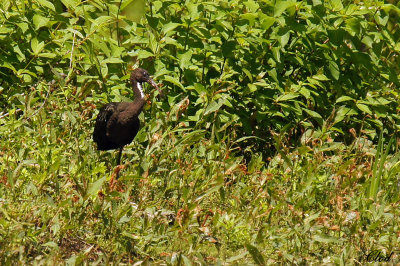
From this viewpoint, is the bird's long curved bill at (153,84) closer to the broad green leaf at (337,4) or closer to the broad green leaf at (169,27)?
the broad green leaf at (169,27)

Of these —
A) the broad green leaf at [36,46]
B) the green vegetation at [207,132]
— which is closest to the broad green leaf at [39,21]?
the green vegetation at [207,132]

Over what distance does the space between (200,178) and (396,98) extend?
2.95 meters

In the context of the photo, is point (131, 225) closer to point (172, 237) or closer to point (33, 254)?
point (172, 237)

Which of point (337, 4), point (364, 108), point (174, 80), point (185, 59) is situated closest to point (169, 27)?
point (185, 59)

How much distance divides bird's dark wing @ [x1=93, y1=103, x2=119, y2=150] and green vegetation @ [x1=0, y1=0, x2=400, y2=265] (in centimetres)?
11

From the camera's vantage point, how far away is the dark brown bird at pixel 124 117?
23.1ft

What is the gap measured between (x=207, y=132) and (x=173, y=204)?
1.26 metres

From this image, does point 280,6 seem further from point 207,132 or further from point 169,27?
point 207,132

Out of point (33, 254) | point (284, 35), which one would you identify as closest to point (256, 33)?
point (284, 35)

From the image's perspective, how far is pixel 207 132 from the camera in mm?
7262

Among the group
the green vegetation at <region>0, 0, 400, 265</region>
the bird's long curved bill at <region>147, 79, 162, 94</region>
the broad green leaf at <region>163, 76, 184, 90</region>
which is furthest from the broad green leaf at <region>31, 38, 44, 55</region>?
the broad green leaf at <region>163, 76, 184, 90</region>

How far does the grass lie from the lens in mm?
5262

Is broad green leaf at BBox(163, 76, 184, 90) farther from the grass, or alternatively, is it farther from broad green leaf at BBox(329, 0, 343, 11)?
broad green leaf at BBox(329, 0, 343, 11)

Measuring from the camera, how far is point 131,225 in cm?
553
